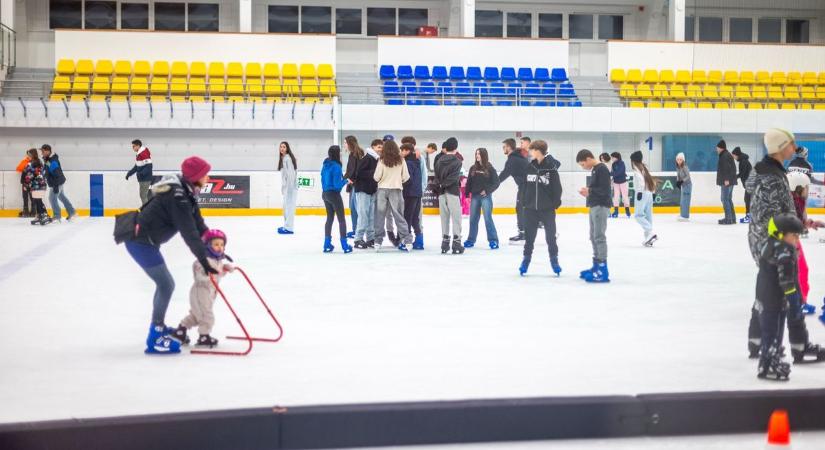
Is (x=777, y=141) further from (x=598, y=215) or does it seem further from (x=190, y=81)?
(x=190, y=81)

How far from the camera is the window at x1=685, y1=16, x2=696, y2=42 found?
35.4 metres

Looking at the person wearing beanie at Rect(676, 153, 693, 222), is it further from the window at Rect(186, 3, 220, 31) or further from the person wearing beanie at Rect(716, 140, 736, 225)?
the window at Rect(186, 3, 220, 31)

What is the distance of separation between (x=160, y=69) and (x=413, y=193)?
1626cm

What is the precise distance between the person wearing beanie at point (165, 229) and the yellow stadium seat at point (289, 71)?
76.6 feet

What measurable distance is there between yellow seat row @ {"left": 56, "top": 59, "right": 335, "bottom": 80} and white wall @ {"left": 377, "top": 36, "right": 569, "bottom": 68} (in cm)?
270

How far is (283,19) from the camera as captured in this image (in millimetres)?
33406

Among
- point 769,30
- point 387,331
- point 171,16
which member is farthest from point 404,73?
point 387,331

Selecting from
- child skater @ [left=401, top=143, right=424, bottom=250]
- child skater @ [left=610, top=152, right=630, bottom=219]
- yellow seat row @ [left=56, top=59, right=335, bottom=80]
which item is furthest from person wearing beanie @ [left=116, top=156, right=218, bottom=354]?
yellow seat row @ [left=56, top=59, right=335, bottom=80]

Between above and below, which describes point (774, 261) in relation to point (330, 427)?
above

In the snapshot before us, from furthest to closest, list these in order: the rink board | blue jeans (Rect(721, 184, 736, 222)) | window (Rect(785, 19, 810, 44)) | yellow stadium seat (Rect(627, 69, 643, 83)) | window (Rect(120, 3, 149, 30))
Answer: window (Rect(785, 19, 810, 44)), window (Rect(120, 3, 149, 30)), yellow stadium seat (Rect(627, 69, 643, 83)), blue jeans (Rect(721, 184, 736, 222)), the rink board

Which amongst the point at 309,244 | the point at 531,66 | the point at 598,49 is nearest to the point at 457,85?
the point at 531,66

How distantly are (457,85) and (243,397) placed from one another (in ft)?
81.3

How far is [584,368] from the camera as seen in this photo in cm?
630

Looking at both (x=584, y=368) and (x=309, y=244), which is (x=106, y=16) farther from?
(x=584, y=368)
